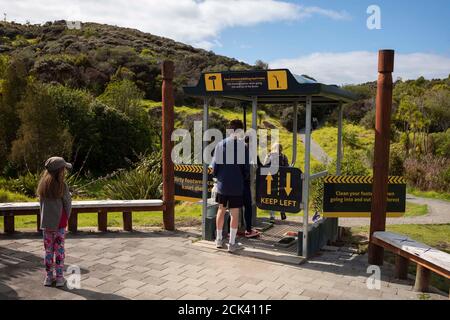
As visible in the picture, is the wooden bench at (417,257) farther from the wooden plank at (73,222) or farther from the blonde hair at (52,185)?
the wooden plank at (73,222)

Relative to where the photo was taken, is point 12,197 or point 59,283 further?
point 12,197

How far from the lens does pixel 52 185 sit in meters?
4.98

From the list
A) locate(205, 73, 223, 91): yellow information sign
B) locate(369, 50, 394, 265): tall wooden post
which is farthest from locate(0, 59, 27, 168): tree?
locate(369, 50, 394, 265): tall wooden post

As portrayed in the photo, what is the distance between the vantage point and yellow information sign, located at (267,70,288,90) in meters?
6.24

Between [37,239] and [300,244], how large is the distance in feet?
13.8

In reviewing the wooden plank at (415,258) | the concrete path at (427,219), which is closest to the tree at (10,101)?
the concrete path at (427,219)

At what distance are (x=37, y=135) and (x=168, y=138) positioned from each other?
406 inches

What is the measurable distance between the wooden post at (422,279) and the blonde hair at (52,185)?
4.22 metres

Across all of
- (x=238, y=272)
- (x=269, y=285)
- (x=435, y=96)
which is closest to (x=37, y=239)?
(x=238, y=272)

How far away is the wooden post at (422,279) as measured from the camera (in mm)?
5234

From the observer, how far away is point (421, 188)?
15.2 meters

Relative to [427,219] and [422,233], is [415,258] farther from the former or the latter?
[427,219]

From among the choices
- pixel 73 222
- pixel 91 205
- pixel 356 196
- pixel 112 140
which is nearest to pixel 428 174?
pixel 356 196
